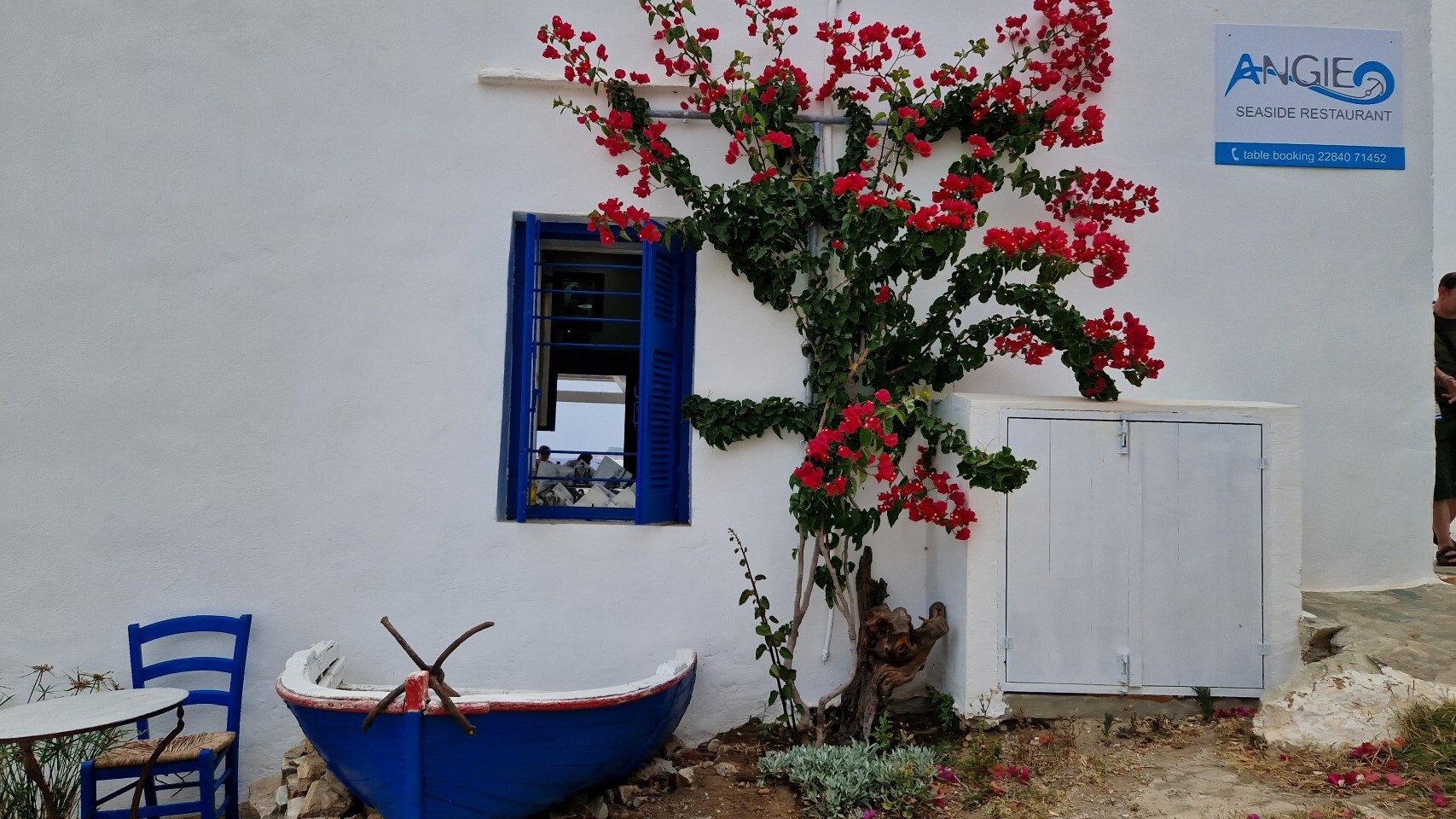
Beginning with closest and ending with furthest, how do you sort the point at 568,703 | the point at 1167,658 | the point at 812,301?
1. the point at 568,703
2. the point at 1167,658
3. the point at 812,301

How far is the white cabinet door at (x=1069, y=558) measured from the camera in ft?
13.7

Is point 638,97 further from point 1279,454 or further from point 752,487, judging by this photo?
point 1279,454

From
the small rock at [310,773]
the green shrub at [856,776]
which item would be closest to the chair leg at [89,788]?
the small rock at [310,773]

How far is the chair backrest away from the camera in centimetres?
454

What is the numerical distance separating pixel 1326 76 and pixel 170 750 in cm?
655

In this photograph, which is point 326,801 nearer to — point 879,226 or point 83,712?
point 83,712

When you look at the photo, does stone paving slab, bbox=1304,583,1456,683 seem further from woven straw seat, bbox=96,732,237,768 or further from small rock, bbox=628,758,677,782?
woven straw seat, bbox=96,732,237,768

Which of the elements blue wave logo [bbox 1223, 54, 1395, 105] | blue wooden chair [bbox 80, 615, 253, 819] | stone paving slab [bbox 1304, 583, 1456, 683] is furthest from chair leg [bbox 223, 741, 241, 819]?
blue wave logo [bbox 1223, 54, 1395, 105]

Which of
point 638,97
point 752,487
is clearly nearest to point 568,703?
point 752,487

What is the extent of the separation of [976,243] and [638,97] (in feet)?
6.21

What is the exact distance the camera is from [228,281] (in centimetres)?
475

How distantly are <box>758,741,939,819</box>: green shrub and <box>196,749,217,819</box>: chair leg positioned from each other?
7.81 ft

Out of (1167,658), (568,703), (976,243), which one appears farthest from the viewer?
(976,243)

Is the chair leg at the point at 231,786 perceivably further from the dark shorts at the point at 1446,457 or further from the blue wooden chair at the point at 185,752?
the dark shorts at the point at 1446,457
